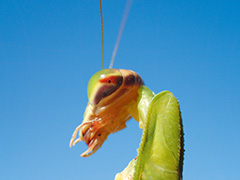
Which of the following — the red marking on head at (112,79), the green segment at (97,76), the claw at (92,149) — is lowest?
the claw at (92,149)

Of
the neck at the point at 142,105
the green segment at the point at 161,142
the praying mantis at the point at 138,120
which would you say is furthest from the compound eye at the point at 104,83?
the green segment at the point at 161,142

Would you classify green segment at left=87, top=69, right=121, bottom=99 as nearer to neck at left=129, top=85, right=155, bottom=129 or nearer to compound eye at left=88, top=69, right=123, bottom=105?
compound eye at left=88, top=69, right=123, bottom=105

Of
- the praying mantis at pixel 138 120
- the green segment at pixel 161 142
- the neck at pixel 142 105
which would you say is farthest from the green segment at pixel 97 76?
the green segment at pixel 161 142

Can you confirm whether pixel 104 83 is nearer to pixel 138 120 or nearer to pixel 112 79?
pixel 112 79

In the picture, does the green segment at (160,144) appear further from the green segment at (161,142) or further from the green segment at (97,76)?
the green segment at (97,76)

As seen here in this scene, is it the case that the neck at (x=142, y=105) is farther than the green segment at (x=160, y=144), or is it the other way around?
the neck at (x=142, y=105)

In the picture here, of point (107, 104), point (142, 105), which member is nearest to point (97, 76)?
point (107, 104)

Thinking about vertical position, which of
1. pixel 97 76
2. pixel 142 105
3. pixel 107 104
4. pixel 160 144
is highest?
pixel 97 76

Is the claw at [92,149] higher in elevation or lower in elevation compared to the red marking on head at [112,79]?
lower

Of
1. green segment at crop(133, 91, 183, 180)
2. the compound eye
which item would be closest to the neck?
green segment at crop(133, 91, 183, 180)
